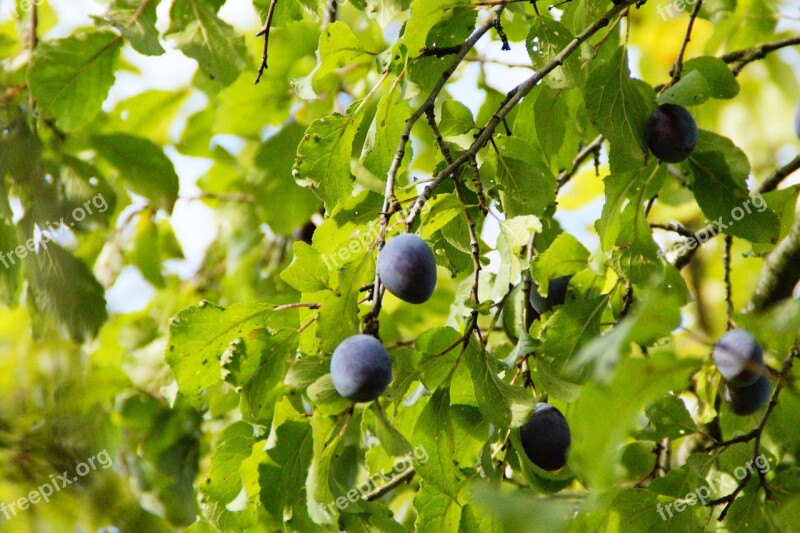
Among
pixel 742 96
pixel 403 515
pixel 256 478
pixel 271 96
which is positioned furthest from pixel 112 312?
pixel 742 96

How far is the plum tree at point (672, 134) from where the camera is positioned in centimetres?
138

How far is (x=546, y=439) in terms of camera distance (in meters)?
1.38

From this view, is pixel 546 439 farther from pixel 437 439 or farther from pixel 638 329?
pixel 638 329

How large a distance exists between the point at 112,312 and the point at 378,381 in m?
2.40

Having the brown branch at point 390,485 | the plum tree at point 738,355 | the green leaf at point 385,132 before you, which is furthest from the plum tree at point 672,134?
the brown branch at point 390,485

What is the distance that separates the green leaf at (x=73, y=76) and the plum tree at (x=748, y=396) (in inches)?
57.9

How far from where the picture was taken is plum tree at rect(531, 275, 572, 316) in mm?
1664

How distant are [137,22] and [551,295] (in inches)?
39.5

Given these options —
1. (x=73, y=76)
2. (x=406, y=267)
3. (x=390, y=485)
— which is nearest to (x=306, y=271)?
(x=406, y=267)

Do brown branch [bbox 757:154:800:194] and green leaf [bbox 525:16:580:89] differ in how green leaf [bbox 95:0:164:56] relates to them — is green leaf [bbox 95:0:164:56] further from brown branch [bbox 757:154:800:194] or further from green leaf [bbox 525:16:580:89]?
brown branch [bbox 757:154:800:194]

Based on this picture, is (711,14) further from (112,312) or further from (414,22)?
(112,312)

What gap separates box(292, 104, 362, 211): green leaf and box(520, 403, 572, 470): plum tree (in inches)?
18.4

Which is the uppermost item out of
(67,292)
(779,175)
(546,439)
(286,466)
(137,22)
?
(779,175)

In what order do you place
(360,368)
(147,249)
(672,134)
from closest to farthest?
(360,368)
(672,134)
(147,249)
